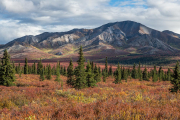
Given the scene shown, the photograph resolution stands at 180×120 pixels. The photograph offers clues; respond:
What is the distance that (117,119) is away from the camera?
4109 millimetres

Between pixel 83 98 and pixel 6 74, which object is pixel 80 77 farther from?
pixel 6 74

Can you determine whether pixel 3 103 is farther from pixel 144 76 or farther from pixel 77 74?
pixel 144 76

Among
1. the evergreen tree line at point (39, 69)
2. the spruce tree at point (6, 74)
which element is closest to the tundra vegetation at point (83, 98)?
the spruce tree at point (6, 74)

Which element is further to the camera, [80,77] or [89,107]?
[80,77]

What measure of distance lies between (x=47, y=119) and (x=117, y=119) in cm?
234

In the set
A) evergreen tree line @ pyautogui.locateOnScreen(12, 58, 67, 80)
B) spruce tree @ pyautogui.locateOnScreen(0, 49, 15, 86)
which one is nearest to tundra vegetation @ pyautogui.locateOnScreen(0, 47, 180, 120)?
spruce tree @ pyautogui.locateOnScreen(0, 49, 15, 86)

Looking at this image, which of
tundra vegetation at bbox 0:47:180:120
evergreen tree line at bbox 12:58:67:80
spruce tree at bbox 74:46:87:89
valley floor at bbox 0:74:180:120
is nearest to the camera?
valley floor at bbox 0:74:180:120

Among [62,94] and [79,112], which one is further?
[62,94]

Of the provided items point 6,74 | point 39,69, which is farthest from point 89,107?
point 39,69

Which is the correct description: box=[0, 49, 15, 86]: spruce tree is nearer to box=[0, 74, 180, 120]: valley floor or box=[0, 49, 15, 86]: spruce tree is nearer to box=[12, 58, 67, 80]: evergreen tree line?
box=[0, 74, 180, 120]: valley floor

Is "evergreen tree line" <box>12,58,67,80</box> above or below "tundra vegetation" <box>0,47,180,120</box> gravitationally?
below

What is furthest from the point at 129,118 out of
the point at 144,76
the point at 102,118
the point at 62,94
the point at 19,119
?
the point at 144,76

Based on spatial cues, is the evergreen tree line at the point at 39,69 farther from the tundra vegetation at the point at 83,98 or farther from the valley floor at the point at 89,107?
the valley floor at the point at 89,107

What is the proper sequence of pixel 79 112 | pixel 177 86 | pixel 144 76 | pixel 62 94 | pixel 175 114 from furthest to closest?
pixel 144 76 < pixel 177 86 < pixel 62 94 < pixel 79 112 < pixel 175 114
